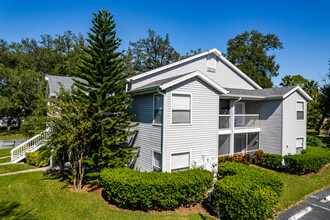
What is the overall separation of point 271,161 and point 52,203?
44.2 ft

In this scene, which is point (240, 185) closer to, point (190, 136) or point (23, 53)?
point (190, 136)

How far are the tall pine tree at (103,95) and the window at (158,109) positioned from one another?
165cm

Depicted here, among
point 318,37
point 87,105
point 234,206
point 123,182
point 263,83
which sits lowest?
point 234,206

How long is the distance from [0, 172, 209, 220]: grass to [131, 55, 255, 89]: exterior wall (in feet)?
22.4

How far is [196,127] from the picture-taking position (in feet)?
34.2

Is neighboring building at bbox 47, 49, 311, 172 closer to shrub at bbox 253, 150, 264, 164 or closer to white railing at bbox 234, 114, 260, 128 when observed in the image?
white railing at bbox 234, 114, 260, 128

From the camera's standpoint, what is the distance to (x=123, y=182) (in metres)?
7.68

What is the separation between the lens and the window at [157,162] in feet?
32.4

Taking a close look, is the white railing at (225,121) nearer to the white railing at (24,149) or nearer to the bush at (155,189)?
the bush at (155,189)

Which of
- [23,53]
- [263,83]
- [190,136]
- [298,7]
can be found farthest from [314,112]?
[23,53]

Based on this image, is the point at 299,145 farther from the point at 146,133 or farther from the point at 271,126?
the point at 146,133

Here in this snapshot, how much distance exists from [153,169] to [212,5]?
15.3 m

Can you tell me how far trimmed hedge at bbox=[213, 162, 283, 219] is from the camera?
21.6 feet

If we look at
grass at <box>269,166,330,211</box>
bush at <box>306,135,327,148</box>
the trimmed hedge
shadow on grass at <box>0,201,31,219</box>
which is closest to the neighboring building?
grass at <box>269,166,330,211</box>
